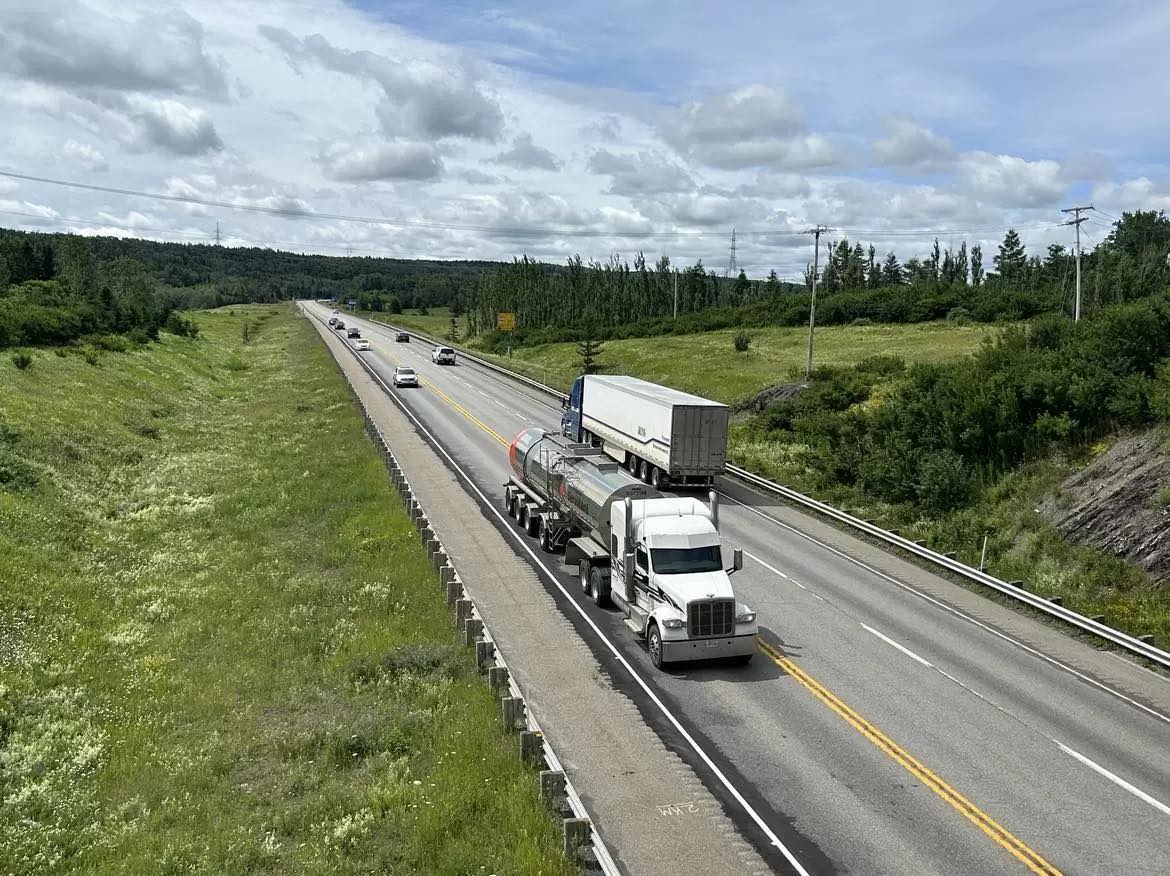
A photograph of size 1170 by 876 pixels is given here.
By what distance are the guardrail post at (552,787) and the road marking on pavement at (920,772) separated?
606 centimetres

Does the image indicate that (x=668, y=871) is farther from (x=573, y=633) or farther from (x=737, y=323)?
(x=737, y=323)

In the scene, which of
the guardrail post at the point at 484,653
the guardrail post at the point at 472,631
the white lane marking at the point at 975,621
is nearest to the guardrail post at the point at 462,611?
the guardrail post at the point at 472,631

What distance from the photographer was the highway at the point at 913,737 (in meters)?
12.8

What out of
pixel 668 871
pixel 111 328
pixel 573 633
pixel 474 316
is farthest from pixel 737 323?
pixel 668 871

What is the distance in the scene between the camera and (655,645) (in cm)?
1905

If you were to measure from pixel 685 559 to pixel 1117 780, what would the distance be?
29.5ft

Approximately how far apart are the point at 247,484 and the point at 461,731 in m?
25.3

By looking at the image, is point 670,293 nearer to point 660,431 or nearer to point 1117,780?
point 660,431

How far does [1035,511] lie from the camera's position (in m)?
28.6

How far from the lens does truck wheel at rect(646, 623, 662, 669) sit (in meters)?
18.8

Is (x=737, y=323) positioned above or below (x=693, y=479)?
above

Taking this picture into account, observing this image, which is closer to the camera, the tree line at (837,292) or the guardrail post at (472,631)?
the guardrail post at (472,631)

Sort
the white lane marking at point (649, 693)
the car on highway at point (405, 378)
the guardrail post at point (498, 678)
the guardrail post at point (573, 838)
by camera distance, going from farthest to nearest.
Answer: the car on highway at point (405, 378), the guardrail post at point (498, 678), the white lane marking at point (649, 693), the guardrail post at point (573, 838)

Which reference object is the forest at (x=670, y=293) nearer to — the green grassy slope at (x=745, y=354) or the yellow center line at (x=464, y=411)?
the green grassy slope at (x=745, y=354)
